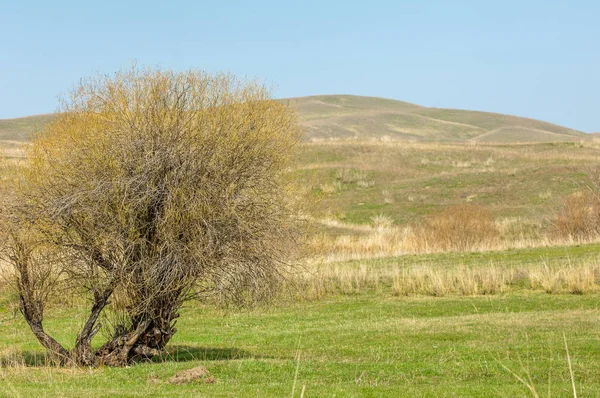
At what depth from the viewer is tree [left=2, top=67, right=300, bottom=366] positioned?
1587 centimetres

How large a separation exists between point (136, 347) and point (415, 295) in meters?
13.3

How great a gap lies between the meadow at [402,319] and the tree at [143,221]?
3.76 ft

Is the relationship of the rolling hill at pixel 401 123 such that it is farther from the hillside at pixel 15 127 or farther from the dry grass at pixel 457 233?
the dry grass at pixel 457 233

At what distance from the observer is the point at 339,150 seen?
7681 cm

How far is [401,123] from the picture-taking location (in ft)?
507

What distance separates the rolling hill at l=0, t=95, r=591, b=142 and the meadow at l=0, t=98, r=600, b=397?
73032mm

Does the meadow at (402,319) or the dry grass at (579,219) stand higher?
the dry grass at (579,219)

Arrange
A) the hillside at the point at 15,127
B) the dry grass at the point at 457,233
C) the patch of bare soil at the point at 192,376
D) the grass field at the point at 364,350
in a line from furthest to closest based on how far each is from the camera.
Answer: the hillside at the point at 15,127 < the dry grass at the point at 457,233 < the patch of bare soil at the point at 192,376 < the grass field at the point at 364,350

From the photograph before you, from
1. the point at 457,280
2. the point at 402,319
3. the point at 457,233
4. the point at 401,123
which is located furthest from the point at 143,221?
the point at 401,123

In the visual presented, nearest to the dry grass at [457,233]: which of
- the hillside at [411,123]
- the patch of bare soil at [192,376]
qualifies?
the patch of bare soil at [192,376]

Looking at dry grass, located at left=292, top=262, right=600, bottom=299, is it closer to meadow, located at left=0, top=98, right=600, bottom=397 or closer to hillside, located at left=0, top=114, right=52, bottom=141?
meadow, located at left=0, top=98, right=600, bottom=397

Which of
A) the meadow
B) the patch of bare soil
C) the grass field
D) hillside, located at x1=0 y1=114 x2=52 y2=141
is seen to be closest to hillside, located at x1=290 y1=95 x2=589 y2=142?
hillside, located at x1=0 y1=114 x2=52 y2=141

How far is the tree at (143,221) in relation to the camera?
15.9m

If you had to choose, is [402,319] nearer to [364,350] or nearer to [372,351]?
[364,350]
